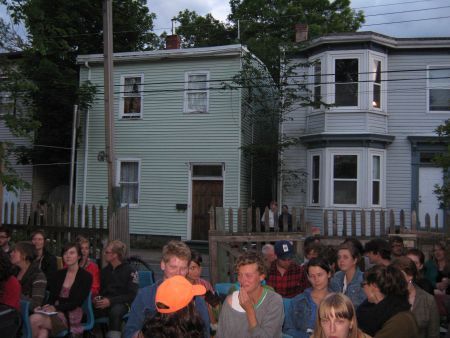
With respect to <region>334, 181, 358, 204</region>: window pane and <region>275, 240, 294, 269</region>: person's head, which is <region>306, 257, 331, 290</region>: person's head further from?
<region>334, 181, 358, 204</region>: window pane

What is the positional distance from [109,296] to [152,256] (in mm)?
9846

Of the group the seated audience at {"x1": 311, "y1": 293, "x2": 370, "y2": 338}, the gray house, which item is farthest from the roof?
the seated audience at {"x1": 311, "y1": 293, "x2": 370, "y2": 338}

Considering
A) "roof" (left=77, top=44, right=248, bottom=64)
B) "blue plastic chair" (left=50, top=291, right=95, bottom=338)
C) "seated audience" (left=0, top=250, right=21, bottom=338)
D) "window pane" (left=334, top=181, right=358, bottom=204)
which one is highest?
"roof" (left=77, top=44, right=248, bottom=64)

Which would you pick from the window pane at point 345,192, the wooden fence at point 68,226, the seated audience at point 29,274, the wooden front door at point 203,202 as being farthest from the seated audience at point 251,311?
the wooden front door at point 203,202

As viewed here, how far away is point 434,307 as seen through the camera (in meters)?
4.88

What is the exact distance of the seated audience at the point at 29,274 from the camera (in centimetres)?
625

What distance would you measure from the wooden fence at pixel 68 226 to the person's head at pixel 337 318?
7687 millimetres

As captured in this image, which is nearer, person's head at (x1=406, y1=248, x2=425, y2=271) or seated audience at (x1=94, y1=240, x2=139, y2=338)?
person's head at (x1=406, y1=248, x2=425, y2=271)

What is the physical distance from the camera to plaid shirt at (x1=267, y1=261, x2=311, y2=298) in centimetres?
657

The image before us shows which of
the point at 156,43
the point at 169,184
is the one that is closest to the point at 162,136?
the point at 169,184

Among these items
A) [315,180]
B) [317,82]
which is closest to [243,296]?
[315,180]

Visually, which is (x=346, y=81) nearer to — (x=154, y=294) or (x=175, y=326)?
(x=154, y=294)

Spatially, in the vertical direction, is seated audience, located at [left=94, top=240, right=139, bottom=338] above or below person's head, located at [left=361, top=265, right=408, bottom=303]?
below

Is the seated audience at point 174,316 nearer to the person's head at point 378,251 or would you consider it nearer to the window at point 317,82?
the person's head at point 378,251
